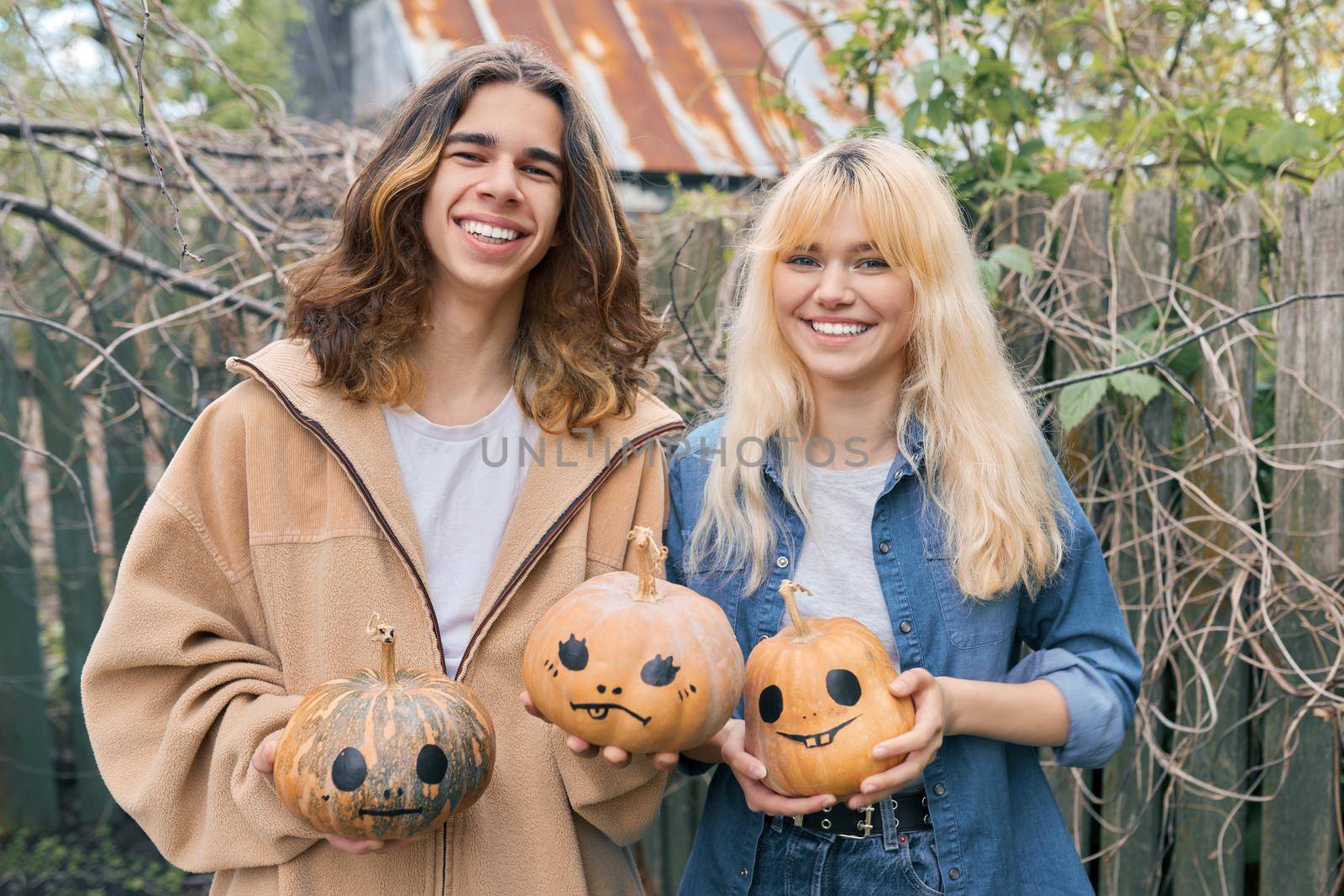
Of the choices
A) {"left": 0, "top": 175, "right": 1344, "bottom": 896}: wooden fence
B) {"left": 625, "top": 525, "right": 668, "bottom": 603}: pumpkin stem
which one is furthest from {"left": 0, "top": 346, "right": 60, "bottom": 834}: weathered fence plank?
{"left": 625, "top": 525, "right": 668, "bottom": 603}: pumpkin stem

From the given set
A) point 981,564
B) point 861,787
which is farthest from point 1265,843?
point 861,787

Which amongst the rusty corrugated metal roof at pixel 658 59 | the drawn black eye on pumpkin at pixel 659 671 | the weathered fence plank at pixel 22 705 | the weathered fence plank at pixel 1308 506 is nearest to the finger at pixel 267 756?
the drawn black eye on pumpkin at pixel 659 671

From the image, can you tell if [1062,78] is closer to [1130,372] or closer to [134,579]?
[1130,372]

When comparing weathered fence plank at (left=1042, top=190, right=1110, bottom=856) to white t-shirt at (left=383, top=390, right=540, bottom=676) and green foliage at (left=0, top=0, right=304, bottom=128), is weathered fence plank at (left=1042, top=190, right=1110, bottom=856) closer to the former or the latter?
white t-shirt at (left=383, top=390, right=540, bottom=676)

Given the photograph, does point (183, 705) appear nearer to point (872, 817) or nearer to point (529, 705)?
point (529, 705)

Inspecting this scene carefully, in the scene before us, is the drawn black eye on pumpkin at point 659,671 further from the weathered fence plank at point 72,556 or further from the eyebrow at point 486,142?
the weathered fence plank at point 72,556

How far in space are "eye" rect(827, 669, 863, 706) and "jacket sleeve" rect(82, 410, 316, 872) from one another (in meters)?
0.97

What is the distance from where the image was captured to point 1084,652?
202 cm

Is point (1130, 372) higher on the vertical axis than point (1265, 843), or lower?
higher

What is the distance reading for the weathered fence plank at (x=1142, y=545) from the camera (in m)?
2.87

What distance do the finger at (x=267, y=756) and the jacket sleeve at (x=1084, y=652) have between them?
1.47 m

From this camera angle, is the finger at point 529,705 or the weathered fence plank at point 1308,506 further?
the weathered fence plank at point 1308,506

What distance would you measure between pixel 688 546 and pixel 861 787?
0.66 meters

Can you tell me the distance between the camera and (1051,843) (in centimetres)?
203
